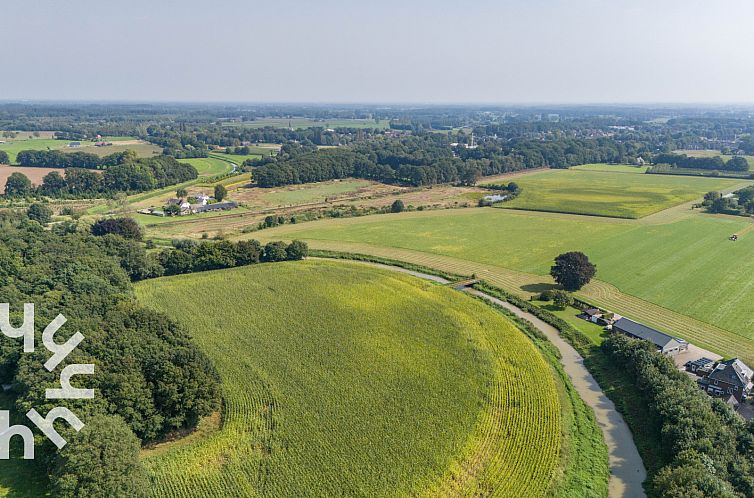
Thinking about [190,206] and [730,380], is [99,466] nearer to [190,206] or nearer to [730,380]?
[730,380]

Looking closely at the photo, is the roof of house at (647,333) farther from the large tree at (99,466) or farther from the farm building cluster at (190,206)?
the farm building cluster at (190,206)

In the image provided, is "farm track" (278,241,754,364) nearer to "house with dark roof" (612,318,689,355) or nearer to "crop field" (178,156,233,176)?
"house with dark roof" (612,318,689,355)

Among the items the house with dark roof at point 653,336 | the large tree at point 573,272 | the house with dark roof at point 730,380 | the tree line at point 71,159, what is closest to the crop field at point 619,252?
the large tree at point 573,272

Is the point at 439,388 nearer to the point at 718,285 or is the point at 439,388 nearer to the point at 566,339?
the point at 566,339

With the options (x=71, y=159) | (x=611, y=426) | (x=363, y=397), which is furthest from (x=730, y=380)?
(x=71, y=159)

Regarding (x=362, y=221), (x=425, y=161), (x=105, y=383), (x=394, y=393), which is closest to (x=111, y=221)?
(x=362, y=221)
